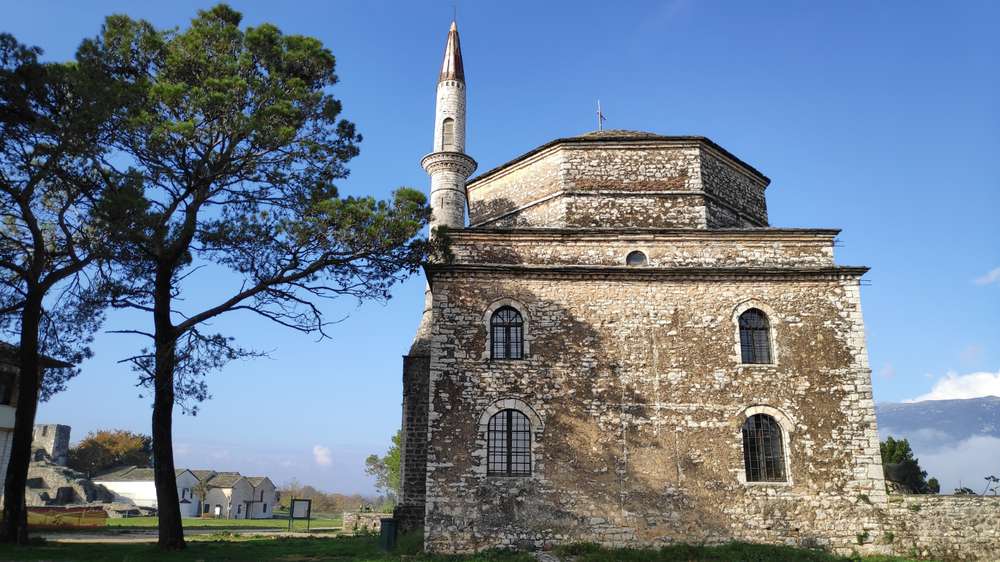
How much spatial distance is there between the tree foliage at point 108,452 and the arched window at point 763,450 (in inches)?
1922

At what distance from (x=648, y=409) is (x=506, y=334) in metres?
3.43

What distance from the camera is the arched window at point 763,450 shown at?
547 inches

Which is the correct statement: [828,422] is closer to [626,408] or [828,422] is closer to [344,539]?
[626,408]

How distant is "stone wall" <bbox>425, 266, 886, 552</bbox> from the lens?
1346 cm

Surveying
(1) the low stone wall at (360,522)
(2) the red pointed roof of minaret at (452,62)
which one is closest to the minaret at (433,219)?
(2) the red pointed roof of minaret at (452,62)

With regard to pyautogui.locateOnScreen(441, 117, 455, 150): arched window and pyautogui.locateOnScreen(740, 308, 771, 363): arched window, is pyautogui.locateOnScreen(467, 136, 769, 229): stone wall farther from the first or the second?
pyautogui.locateOnScreen(441, 117, 455, 150): arched window

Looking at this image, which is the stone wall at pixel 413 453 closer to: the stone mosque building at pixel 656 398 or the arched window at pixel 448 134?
the stone mosque building at pixel 656 398

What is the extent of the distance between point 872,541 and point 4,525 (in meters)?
18.4

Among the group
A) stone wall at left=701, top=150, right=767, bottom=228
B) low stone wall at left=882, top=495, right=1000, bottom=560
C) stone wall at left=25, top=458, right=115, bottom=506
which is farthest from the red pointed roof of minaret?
stone wall at left=25, top=458, right=115, bottom=506

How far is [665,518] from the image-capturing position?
13477 millimetres

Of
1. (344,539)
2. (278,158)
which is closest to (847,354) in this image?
(278,158)

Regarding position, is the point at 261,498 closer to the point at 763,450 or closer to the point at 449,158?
the point at 449,158

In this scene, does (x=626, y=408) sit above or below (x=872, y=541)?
above

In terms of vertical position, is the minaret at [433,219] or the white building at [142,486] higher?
the minaret at [433,219]
